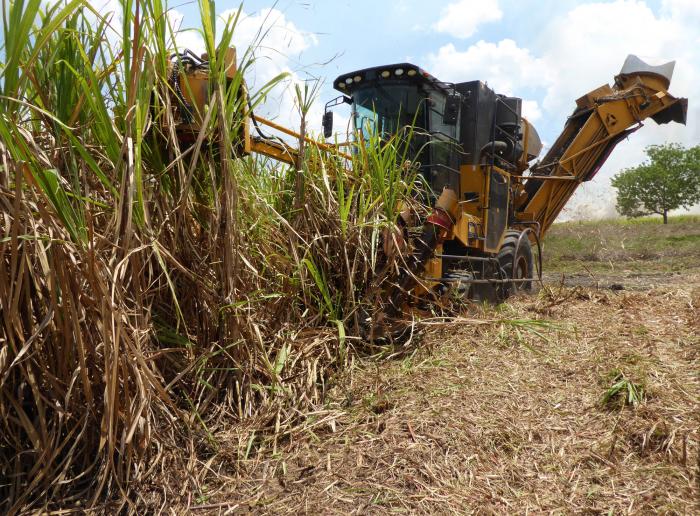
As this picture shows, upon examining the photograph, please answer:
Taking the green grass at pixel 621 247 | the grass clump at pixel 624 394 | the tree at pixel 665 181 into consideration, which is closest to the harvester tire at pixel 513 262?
the grass clump at pixel 624 394

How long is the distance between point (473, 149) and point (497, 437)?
342cm

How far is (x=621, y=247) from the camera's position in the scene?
48.0ft

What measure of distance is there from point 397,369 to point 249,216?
1081mm

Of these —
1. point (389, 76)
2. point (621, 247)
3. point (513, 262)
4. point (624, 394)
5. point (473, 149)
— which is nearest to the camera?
point (624, 394)

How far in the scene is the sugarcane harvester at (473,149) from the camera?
361cm

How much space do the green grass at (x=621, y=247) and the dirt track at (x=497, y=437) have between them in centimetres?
746

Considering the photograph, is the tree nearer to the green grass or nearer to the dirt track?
the green grass

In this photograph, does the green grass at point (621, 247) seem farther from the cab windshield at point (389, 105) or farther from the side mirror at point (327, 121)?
the side mirror at point (327, 121)

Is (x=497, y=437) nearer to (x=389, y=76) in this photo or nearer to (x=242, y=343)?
(x=242, y=343)

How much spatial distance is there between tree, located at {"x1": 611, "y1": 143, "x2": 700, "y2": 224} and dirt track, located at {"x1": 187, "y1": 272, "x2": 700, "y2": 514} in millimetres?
27619

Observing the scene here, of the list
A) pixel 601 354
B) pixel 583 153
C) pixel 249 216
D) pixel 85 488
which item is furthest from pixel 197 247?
pixel 583 153

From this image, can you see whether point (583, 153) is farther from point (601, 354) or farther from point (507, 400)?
point (507, 400)

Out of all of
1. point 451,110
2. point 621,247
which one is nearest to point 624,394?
point 451,110

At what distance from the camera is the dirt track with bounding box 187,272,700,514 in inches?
80.0
